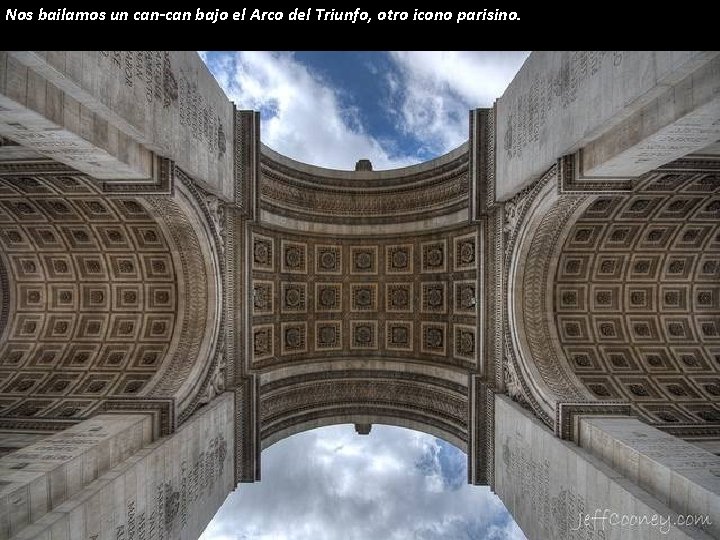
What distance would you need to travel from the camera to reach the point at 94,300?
1830 centimetres

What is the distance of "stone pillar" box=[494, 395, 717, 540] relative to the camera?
8.66m

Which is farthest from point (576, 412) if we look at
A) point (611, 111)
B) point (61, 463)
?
point (61, 463)

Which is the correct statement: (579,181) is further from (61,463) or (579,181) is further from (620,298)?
(61,463)

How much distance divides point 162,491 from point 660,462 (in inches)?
480

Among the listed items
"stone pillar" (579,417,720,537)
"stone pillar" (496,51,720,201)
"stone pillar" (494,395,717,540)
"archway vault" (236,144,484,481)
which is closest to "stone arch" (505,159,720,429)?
"stone pillar" (494,395,717,540)

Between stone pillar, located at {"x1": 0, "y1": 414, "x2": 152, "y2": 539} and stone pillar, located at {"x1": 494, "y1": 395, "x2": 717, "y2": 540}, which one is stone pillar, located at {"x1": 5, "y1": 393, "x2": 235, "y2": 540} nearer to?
stone pillar, located at {"x1": 0, "y1": 414, "x2": 152, "y2": 539}

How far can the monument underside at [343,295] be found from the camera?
931cm

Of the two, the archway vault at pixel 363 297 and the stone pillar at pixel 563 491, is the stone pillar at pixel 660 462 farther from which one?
the archway vault at pixel 363 297

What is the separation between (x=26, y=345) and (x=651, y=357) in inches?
1010

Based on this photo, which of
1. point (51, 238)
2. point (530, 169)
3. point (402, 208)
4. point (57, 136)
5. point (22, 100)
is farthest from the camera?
point (402, 208)
